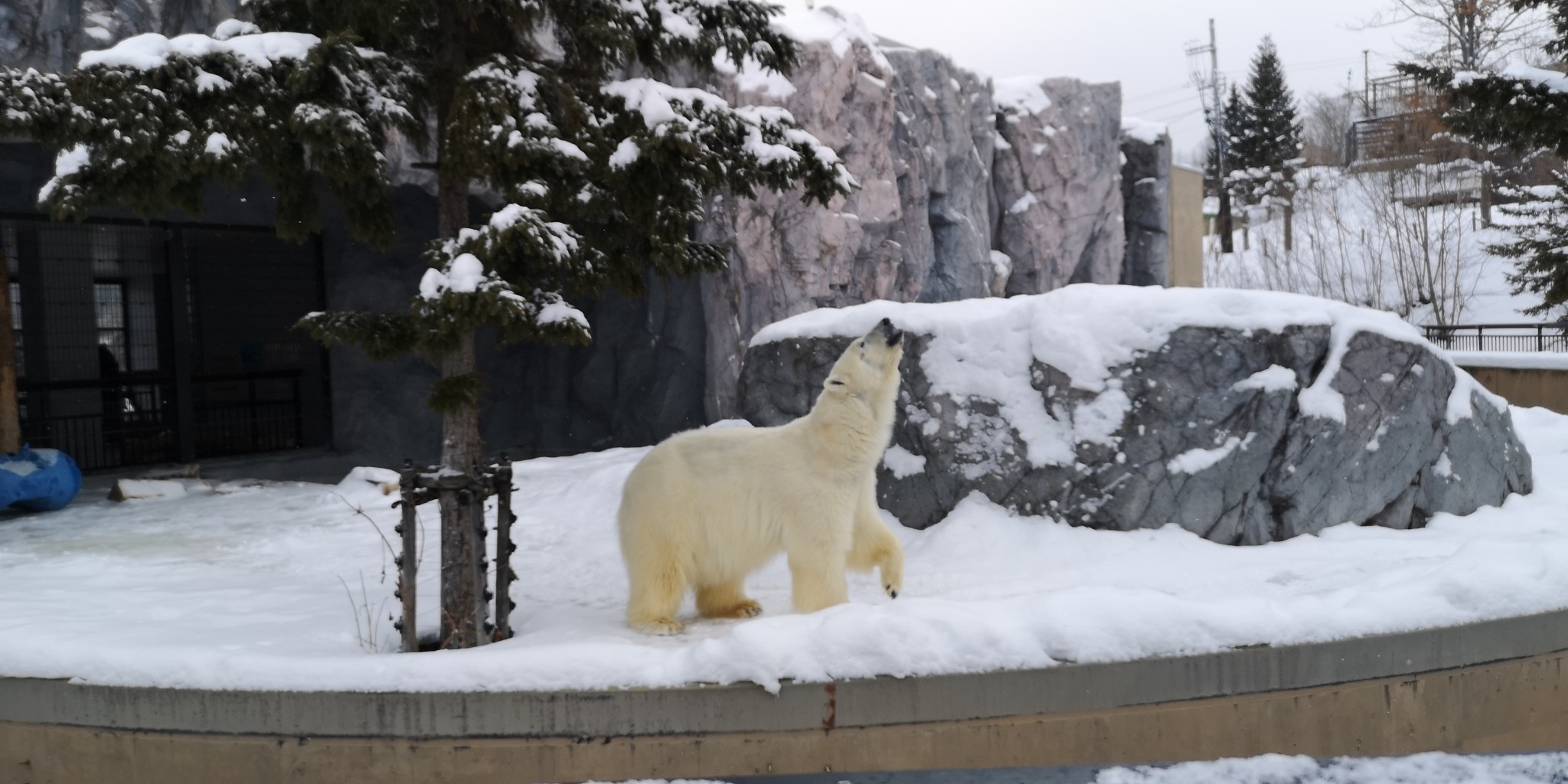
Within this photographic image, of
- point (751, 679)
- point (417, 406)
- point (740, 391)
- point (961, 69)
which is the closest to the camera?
point (751, 679)

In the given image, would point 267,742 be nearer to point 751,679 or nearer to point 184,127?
point 751,679

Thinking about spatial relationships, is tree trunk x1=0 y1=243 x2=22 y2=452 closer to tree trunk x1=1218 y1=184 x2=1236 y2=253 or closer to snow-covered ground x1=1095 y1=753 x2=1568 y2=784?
snow-covered ground x1=1095 y1=753 x2=1568 y2=784

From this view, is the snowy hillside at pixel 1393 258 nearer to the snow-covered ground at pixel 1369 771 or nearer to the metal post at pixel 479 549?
the snow-covered ground at pixel 1369 771

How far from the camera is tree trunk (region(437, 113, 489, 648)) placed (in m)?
4.30

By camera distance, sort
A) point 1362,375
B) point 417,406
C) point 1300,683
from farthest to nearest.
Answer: point 417,406, point 1362,375, point 1300,683

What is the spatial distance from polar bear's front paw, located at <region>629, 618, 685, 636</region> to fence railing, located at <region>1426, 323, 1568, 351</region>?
16.4 m

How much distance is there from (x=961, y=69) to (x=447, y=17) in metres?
13.0

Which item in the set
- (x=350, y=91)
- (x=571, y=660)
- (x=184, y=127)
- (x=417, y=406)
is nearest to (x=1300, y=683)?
(x=571, y=660)

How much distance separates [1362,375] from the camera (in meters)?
6.25

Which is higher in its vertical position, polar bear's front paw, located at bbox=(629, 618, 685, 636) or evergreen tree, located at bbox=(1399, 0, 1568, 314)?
evergreen tree, located at bbox=(1399, 0, 1568, 314)

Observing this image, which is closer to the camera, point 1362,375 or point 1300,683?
point 1300,683

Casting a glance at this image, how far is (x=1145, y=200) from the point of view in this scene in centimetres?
2064

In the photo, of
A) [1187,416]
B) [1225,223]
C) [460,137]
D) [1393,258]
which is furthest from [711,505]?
[1225,223]

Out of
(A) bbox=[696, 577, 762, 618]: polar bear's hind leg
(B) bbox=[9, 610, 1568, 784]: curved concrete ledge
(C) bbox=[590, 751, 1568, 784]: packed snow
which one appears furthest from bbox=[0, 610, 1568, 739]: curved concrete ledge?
(A) bbox=[696, 577, 762, 618]: polar bear's hind leg
